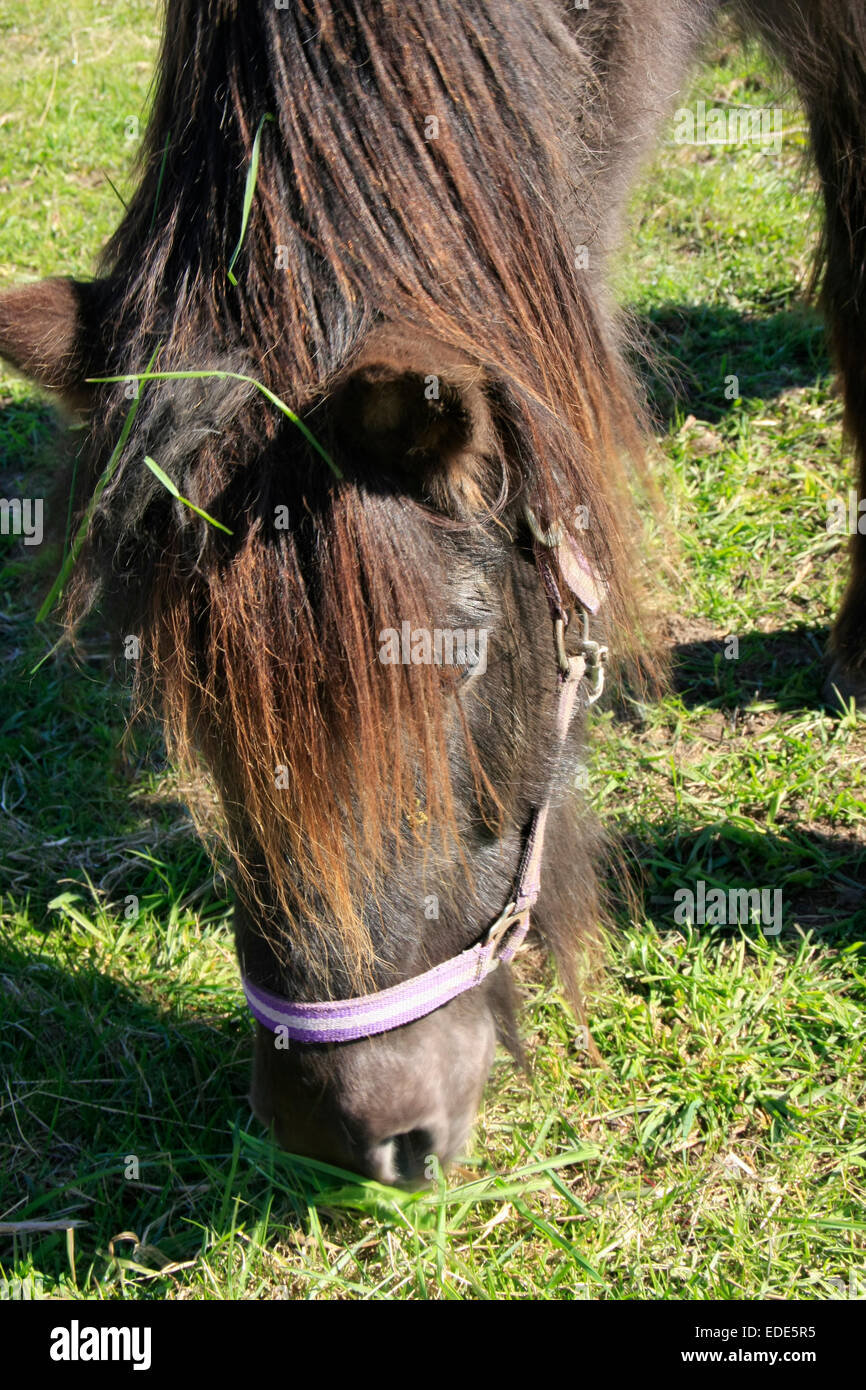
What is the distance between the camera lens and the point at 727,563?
3895 mm

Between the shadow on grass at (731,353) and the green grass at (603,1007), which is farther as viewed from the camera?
the shadow on grass at (731,353)

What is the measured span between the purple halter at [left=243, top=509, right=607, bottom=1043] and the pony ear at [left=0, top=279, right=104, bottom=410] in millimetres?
739

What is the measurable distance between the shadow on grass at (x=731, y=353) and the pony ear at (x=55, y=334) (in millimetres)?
2976

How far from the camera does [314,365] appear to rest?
1.49m

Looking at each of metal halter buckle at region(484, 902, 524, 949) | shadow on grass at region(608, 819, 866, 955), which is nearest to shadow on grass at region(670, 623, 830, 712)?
shadow on grass at region(608, 819, 866, 955)

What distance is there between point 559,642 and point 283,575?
56 cm

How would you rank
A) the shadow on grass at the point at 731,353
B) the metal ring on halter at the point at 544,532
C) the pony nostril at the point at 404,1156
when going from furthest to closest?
the shadow on grass at the point at 731,353 → the pony nostril at the point at 404,1156 → the metal ring on halter at the point at 544,532

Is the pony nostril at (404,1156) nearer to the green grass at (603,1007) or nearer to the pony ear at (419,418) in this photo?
the green grass at (603,1007)

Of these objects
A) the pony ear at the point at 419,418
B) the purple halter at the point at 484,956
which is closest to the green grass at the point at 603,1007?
the purple halter at the point at 484,956

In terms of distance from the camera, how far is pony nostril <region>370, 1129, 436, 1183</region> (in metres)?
1.93

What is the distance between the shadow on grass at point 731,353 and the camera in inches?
177

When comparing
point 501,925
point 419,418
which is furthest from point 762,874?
point 419,418

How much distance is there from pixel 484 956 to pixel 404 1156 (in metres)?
0.39

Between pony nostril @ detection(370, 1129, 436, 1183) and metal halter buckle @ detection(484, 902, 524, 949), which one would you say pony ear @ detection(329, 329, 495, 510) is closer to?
metal halter buckle @ detection(484, 902, 524, 949)
